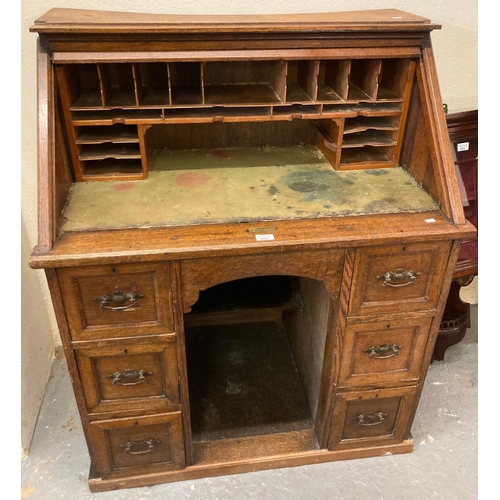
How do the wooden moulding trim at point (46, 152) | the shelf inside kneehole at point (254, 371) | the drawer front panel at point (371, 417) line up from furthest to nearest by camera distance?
the shelf inside kneehole at point (254, 371), the drawer front panel at point (371, 417), the wooden moulding trim at point (46, 152)

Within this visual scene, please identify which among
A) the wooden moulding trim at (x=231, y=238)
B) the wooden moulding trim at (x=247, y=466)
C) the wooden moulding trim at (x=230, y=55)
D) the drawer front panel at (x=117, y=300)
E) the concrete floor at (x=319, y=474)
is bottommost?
the concrete floor at (x=319, y=474)

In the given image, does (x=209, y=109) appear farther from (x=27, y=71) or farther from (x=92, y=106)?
(x=27, y=71)

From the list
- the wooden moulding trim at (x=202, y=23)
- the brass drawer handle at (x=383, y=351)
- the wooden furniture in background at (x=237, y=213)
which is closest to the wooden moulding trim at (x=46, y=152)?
the wooden furniture in background at (x=237, y=213)

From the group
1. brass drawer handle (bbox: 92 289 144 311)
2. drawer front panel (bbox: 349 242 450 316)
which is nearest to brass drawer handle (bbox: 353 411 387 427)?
drawer front panel (bbox: 349 242 450 316)

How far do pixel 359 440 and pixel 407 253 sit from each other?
0.81 metres

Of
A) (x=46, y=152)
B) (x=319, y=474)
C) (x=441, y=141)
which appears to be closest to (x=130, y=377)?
(x=46, y=152)

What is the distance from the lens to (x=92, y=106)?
1.45 metres

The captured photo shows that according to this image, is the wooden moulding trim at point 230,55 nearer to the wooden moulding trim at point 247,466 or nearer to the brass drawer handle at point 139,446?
the brass drawer handle at point 139,446

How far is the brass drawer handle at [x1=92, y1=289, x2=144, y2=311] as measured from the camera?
1.36 m

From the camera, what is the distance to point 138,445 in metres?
1.67

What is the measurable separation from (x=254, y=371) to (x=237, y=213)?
994 millimetres

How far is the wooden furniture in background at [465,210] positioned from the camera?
1882mm

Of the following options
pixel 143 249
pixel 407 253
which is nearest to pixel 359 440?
pixel 407 253

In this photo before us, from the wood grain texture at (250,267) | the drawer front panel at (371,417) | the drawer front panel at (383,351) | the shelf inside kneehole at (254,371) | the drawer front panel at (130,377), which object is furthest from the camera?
the shelf inside kneehole at (254,371)
